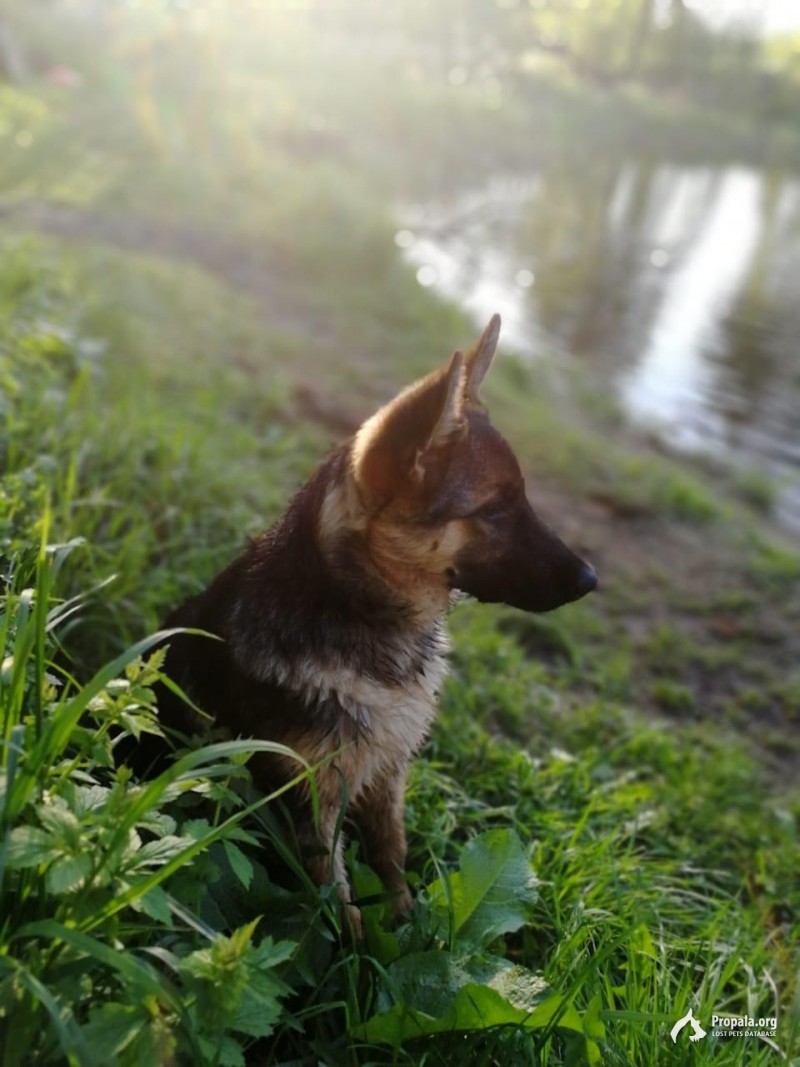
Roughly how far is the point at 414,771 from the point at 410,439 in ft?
4.68

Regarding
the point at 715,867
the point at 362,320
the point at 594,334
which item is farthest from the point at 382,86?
the point at 715,867

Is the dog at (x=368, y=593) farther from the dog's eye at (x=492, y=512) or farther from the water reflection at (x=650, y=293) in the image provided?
the water reflection at (x=650, y=293)

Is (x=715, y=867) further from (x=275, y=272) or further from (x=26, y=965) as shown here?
(x=275, y=272)

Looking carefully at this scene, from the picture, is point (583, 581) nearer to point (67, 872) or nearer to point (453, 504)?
point (453, 504)

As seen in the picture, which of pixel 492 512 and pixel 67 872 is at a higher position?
pixel 492 512

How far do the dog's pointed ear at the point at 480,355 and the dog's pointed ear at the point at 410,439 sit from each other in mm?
131

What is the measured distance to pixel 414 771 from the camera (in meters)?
3.22

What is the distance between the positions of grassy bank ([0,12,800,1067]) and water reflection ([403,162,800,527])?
7.73ft

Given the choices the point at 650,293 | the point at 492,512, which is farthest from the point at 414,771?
the point at 650,293

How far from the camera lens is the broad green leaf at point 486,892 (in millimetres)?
2340

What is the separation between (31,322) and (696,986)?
4.75m

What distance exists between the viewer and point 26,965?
162 centimetres

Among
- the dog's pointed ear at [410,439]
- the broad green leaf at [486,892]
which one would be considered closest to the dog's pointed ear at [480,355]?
the dog's pointed ear at [410,439]

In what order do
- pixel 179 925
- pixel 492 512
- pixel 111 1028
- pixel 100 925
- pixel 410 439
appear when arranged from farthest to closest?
pixel 492 512 < pixel 410 439 < pixel 179 925 < pixel 100 925 < pixel 111 1028
